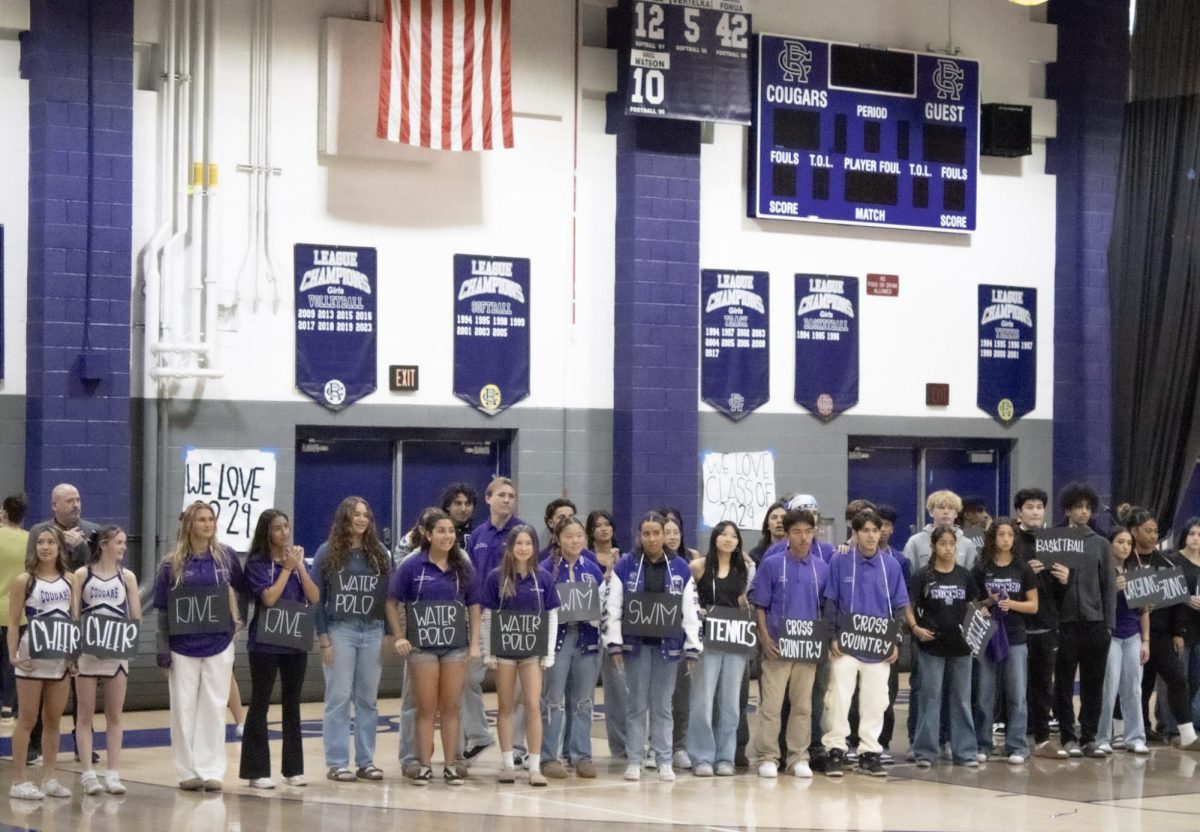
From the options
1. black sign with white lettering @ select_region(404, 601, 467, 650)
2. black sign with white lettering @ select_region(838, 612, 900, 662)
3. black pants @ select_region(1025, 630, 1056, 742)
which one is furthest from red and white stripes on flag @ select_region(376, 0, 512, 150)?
black pants @ select_region(1025, 630, 1056, 742)

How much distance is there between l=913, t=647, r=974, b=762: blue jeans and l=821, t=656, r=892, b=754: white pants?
1.49ft

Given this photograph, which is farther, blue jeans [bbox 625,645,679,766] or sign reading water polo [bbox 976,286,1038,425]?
sign reading water polo [bbox 976,286,1038,425]

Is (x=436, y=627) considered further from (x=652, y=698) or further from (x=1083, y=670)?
(x=1083, y=670)

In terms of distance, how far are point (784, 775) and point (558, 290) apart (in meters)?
6.78

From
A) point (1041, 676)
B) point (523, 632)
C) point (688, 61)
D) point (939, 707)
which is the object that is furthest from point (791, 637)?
point (688, 61)

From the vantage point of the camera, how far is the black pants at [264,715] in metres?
11.0

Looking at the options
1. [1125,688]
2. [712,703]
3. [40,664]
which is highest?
[40,664]

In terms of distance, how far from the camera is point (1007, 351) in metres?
19.6

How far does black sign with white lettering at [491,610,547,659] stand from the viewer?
1133cm

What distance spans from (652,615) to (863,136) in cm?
838

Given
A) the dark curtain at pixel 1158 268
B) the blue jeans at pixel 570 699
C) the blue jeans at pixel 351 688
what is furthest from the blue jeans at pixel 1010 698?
the dark curtain at pixel 1158 268

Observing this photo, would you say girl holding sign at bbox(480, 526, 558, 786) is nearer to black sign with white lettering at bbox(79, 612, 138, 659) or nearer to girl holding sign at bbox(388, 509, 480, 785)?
girl holding sign at bbox(388, 509, 480, 785)

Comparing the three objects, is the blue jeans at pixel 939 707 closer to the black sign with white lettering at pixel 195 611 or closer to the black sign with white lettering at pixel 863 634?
the black sign with white lettering at pixel 863 634

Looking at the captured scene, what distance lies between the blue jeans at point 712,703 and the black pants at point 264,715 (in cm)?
265
